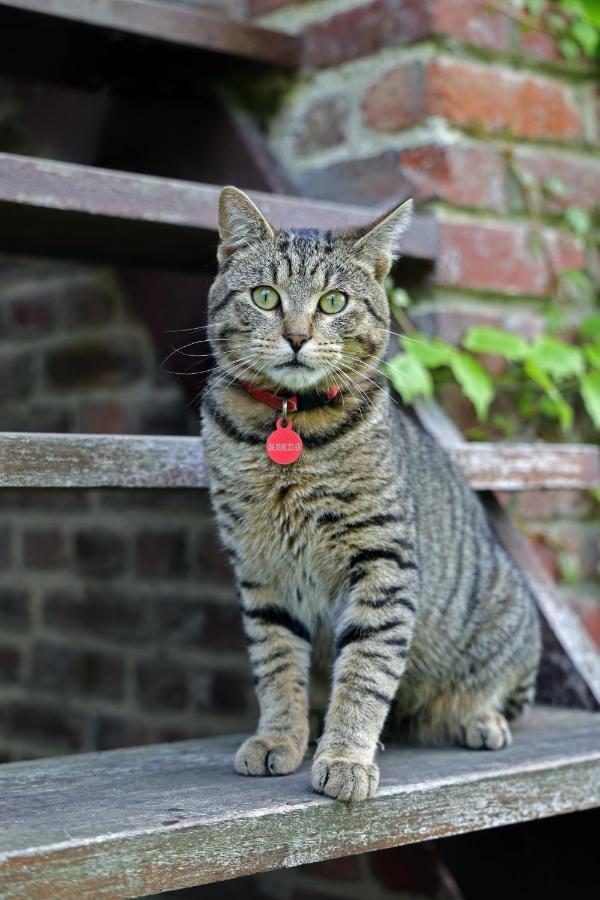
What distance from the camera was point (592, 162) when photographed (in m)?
3.04

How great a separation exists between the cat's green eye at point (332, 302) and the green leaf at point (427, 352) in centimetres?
42

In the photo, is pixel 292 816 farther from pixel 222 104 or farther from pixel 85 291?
pixel 85 291

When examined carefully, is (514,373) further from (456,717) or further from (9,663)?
(9,663)

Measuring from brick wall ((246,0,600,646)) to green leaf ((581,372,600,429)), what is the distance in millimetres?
178

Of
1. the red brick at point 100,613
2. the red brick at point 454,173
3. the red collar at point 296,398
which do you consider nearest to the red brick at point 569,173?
the red brick at point 454,173

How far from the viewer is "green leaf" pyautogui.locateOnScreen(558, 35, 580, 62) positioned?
9.64 ft

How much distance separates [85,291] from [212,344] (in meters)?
1.31

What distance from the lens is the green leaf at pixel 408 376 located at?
2482 millimetres

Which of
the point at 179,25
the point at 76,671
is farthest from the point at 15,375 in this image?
the point at 179,25

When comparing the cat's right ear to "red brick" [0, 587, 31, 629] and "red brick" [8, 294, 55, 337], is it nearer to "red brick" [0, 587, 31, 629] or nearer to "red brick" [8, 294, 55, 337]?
"red brick" [8, 294, 55, 337]

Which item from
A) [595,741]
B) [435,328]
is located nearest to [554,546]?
[435,328]

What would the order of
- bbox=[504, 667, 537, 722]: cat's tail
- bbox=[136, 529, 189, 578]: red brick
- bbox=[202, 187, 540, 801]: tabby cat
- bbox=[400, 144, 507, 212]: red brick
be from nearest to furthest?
bbox=[202, 187, 540, 801]: tabby cat, bbox=[504, 667, 537, 722]: cat's tail, bbox=[400, 144, 507, 212]: red brick, bbox=[136, 529, 189, 578]: red brick

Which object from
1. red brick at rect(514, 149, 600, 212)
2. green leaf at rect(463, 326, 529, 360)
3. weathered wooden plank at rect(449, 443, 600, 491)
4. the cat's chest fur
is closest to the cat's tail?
weathered wooden plank at rect(449, 443, 600, 491)

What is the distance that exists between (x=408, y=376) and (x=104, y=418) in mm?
1179
